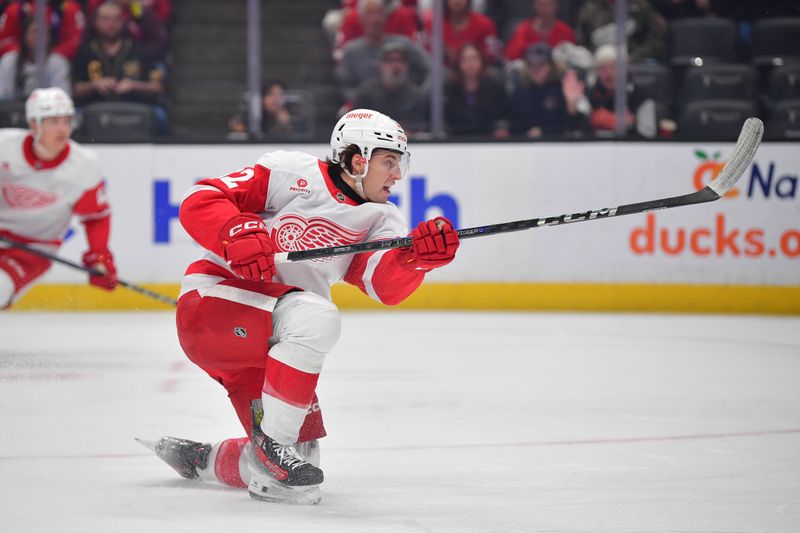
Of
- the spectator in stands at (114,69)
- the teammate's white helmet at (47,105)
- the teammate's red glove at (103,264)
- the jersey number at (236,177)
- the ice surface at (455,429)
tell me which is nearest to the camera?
the ice surface at (455,429)

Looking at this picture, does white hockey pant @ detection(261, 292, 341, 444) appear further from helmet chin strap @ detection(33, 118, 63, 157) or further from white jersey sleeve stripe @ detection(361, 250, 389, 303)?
helmet chin strap @ detection(33, 118, 63, 157)

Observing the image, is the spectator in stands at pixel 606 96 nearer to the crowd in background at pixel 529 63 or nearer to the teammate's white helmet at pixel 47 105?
the crowd in background at pixel 529 63

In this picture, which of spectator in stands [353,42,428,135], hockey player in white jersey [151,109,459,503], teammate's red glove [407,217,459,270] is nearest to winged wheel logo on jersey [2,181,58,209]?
spectator in stands [353,42,428,135]

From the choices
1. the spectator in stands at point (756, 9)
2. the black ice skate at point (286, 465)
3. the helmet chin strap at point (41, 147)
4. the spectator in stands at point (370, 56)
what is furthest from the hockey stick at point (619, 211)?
the spectator in stands at point (756, 9)

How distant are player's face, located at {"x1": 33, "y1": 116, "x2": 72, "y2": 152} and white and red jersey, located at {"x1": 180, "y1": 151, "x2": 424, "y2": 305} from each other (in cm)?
315

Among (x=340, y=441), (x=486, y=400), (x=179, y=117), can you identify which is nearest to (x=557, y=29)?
(x=179, y=117)

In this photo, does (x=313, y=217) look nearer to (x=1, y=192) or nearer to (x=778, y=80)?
(x=1, y=192)

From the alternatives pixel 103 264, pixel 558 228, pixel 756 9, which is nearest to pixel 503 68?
pixel 558 228

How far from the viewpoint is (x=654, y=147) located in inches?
299

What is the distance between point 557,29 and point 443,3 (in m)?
0.67

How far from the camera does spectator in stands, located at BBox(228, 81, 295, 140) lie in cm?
764

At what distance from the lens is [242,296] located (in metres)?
3.10

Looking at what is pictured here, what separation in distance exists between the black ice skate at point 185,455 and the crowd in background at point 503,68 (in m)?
4.55

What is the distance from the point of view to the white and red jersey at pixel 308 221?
319cm
